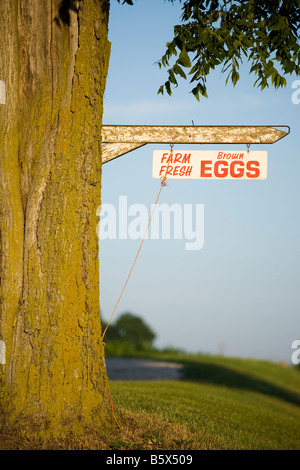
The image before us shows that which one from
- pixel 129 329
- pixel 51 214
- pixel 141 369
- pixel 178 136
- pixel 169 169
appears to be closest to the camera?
pixel 51 214

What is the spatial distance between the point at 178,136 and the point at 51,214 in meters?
2.80

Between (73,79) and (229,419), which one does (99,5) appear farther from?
(229,419)

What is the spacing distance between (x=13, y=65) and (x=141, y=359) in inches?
530

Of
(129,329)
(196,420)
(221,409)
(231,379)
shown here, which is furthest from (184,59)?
(129,329)

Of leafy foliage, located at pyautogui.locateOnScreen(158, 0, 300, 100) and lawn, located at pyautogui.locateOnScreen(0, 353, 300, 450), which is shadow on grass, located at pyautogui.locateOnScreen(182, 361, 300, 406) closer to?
lawn, located at pyautogui.locateOnScreen(0, 353, 300, 450)

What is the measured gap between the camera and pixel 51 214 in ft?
17.7

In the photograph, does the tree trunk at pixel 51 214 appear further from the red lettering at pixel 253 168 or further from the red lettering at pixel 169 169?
the red lettering at pixel 253 168

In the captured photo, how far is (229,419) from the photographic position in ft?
25.6

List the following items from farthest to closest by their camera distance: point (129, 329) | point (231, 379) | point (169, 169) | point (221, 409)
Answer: point (129, 329) < point (231, 379) < point (221, 409) < point (169, 169)

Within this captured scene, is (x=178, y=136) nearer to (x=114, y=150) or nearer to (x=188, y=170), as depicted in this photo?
(x=188, y=170)

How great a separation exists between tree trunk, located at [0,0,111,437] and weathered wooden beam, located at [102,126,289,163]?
61.9 inches

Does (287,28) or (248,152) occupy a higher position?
(287,28)

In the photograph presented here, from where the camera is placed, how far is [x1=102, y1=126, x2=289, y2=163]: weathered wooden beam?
291 inches

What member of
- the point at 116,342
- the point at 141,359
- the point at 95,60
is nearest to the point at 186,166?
the point at 95,60
